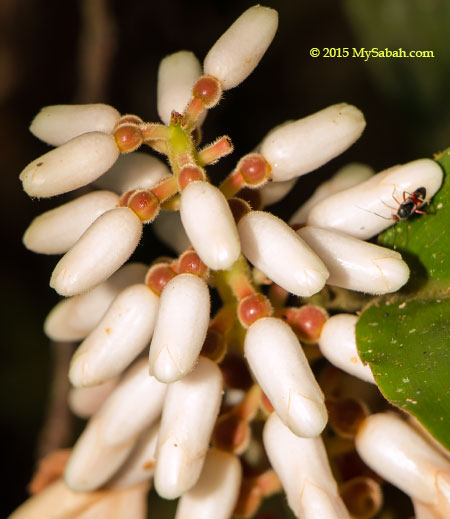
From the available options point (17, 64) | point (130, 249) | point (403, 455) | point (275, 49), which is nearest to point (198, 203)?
point (130, 249)

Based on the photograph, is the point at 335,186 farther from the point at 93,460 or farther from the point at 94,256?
the point at 93,460

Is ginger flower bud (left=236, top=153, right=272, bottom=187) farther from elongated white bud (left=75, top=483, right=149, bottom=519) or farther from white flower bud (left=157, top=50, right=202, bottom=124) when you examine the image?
elongated white bud (left=75, top=483, right=149, bottom=519)

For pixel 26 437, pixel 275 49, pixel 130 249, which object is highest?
pixel 130 249

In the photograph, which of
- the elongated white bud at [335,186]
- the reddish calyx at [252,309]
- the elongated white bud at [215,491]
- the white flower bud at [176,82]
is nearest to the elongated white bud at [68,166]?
the white flower bud at [176,82]

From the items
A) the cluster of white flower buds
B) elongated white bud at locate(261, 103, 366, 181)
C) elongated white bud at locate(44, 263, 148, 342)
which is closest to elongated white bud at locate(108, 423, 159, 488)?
the cluster of white flower buds

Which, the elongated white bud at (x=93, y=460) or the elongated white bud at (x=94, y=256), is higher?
the elongated white bud at (x=94, y=256)

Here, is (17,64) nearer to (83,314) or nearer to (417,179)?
(83,314)

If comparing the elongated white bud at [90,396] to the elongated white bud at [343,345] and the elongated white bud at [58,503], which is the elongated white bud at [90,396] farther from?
the elongated white bud at [343,345]
